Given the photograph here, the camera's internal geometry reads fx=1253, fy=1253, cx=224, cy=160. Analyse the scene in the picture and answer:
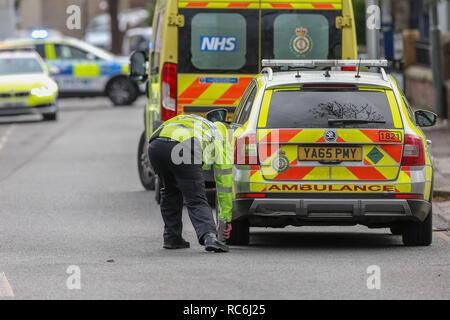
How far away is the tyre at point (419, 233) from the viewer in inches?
418

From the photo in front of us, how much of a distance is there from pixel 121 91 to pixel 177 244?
23.5m

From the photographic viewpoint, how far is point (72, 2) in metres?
15.6

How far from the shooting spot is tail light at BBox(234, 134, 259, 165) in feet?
33.3

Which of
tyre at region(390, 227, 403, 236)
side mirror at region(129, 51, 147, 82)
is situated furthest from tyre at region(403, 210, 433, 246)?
side mirror at region(129, 51, 147, 82)

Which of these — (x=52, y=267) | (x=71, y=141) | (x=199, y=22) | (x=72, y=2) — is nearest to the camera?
(x=52, y=267)

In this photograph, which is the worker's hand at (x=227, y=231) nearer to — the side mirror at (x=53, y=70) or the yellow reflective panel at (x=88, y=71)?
the side mirror at (x=53, y=70)

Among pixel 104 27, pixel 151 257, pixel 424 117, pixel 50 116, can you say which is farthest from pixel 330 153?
pixel 104 27

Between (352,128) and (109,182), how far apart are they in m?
7.30

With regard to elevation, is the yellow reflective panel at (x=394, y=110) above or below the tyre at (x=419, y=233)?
above

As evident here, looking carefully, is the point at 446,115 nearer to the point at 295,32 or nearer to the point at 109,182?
the point at 109,182

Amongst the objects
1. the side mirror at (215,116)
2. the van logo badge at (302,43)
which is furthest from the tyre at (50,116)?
the side mirror at (215,116)

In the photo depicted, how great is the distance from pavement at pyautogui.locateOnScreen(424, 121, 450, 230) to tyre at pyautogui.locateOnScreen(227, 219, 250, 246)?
2.56m
